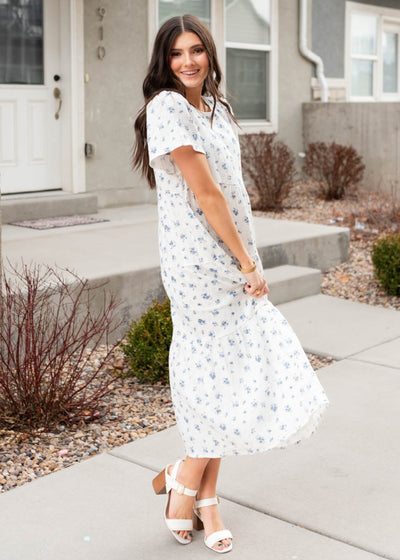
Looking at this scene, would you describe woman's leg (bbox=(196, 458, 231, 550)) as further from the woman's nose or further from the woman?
the woman's nose

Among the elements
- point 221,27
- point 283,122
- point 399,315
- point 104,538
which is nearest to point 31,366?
point 104,538

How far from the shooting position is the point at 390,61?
44.4ft

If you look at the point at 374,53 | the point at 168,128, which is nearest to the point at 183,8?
the point at 374,53

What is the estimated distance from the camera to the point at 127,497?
294cm

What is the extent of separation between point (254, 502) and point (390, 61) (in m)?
11.9

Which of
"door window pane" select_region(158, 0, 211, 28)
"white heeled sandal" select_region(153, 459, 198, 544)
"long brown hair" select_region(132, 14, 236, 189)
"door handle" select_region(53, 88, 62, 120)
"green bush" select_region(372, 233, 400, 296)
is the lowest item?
"white heeled sandal" select_region(153, 459, 198, 544)

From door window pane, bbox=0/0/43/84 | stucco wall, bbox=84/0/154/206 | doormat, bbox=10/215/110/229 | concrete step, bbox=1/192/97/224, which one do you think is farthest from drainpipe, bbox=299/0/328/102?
doormat, bbox=10/215/110/229

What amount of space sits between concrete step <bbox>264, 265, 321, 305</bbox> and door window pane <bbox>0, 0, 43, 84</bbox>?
3.22 m

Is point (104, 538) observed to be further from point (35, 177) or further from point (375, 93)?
point (375, 93)

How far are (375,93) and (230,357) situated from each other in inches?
453

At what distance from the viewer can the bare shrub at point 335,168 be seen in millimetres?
10328

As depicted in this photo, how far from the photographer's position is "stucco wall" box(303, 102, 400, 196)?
421 inches

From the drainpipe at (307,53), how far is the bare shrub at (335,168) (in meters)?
1.10

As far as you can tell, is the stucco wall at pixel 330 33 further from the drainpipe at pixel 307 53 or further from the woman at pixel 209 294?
the woman at pixel 209 294
